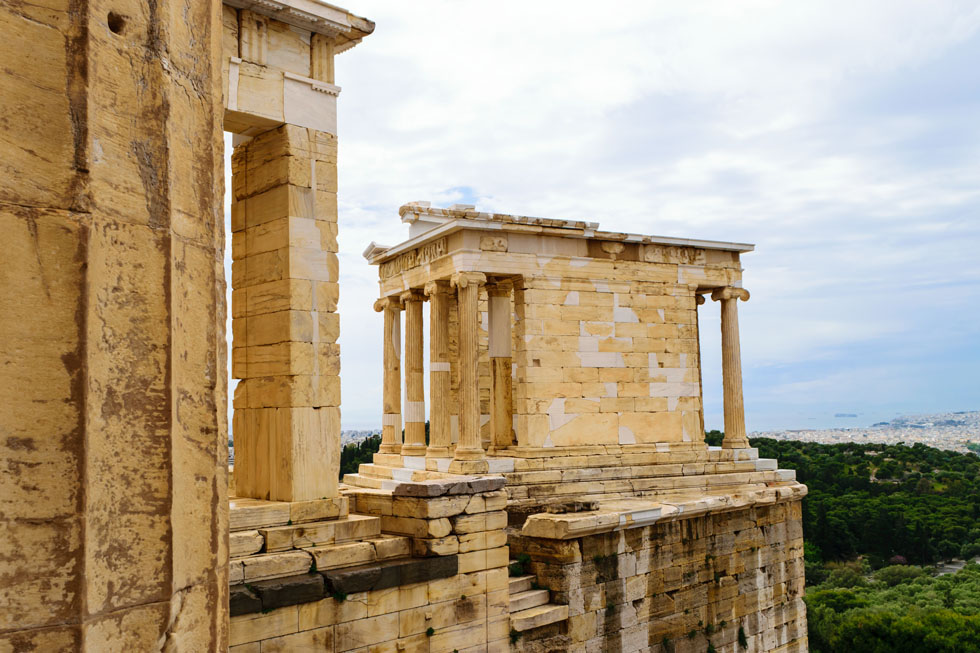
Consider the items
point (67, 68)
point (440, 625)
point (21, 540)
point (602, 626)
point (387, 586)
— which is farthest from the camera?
point (602, 626)

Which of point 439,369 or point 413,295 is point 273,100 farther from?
point 413,295

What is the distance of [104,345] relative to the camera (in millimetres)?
2826

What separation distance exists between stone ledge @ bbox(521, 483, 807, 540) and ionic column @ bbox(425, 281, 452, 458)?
5.26 m

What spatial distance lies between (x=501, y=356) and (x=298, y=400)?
9.02 metres

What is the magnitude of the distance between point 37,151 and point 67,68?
12.4 inches

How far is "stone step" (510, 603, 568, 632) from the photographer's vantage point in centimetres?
1007

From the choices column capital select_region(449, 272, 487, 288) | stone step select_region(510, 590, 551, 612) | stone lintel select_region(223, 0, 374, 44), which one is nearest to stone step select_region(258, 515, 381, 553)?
stone step select_region(510, 590, 551, 612)

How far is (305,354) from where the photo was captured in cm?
885

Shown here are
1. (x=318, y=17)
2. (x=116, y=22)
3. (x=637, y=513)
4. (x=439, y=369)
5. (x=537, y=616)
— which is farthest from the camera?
(x=439, y=369)

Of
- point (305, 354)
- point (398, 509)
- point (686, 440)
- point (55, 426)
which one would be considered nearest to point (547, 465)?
point (686, 440)

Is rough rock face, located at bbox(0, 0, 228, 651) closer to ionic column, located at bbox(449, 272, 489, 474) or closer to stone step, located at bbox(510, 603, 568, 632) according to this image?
stone step, located at bbox(510, 603, 568, 632)

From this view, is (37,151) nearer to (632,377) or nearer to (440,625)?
(440,625)

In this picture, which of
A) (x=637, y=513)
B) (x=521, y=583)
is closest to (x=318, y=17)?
Answer: (x=521, y=583)

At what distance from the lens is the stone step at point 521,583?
11062mm
